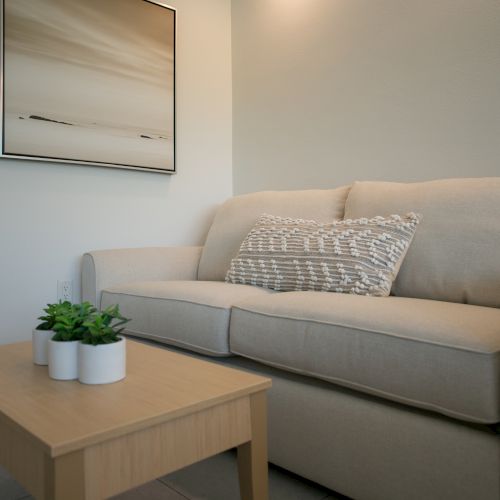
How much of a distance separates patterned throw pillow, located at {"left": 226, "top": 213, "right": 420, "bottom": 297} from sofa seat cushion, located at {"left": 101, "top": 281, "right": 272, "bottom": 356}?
0.09 meters

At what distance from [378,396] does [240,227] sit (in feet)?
4.33

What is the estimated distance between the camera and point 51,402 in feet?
2.89

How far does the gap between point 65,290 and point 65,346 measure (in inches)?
64.1

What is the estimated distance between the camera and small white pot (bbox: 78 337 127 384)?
3.15 ft

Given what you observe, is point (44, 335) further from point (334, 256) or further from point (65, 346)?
point (334, 256)

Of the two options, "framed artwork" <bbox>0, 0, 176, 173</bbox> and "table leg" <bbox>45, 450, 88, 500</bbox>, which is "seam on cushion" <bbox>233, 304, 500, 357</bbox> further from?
"framed artwork" <bbox>0, 0, 176, 173</bbox>

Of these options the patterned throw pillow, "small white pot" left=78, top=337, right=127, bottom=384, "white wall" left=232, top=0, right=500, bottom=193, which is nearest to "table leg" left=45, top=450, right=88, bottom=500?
"small white pot" left=78, top=337, right=127, bottom=384

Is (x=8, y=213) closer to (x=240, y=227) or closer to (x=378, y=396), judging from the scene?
(x=240, y=227)

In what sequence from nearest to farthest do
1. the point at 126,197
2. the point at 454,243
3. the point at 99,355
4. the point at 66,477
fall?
1. the point at 66,477
2. the point at 99,355
3. the point at 454,243
4. the point at 126,197

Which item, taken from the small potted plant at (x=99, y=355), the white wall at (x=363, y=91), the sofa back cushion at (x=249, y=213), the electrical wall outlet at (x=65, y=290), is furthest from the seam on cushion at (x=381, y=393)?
the electrical wall outlet at (x=65, y=290)

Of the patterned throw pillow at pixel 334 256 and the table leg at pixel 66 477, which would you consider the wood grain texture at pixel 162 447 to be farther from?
the patterned throw pillow at pixel 334 256

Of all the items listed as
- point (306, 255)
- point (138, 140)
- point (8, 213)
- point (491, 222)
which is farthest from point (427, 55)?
point (8, 213)

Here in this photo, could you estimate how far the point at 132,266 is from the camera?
228cm

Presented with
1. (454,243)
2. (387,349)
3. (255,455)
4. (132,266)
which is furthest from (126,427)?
(132,266)
